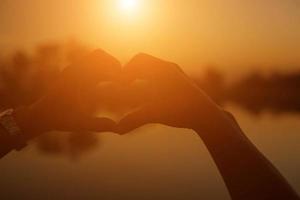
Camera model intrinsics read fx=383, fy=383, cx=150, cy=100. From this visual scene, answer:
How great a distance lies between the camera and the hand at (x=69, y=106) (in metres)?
0.37

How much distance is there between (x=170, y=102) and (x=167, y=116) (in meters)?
0.01

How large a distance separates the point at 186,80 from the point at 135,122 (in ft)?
0.23

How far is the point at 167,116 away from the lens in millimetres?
375

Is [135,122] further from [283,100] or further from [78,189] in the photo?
[78,189]

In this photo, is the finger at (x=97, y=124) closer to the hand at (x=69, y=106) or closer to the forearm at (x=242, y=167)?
the hand at (x=69, y=106)

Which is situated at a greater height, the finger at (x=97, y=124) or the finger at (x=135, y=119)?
the finger at (x=97, y=124)

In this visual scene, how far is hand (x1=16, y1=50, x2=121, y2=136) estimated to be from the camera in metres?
0.37

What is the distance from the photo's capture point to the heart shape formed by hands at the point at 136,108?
1.13 ft

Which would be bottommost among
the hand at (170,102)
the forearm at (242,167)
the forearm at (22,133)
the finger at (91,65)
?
the forearm at (242,167)

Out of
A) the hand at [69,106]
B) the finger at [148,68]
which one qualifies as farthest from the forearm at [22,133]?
the finger at [148,68]

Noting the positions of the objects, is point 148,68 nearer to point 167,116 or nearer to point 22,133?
point 167,116

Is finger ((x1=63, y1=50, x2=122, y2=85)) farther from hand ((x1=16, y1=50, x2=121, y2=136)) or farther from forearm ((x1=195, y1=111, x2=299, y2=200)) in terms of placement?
forearm ((x1=195, y1=111, x2=299, y2=200))

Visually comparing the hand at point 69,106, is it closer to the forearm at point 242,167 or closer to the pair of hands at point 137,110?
the pair of hands at point 137,110

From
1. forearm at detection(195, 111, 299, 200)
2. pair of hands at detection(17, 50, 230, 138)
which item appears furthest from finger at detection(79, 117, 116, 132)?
forearm at detection(195, 111, 299, 200)
